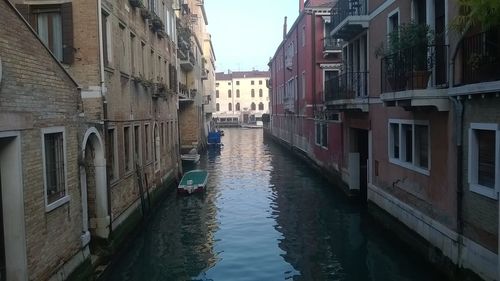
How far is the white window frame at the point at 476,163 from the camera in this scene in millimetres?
6984

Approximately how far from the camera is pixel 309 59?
26.4 m

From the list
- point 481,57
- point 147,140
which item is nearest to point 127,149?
point 147,140

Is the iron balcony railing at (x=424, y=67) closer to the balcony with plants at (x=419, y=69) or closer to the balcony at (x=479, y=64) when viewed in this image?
the balcony with plants at (x=419, y=69)

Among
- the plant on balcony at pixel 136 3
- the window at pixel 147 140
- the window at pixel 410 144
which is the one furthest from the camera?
the window at pixel 147 140

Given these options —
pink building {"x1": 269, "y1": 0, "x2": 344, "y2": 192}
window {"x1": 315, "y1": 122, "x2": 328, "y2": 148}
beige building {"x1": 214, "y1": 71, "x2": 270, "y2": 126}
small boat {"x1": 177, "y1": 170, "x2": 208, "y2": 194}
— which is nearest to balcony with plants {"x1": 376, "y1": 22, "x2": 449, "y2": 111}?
pink building {"x1": 269, "y1": 0, "x2": 344, "y2": 192}

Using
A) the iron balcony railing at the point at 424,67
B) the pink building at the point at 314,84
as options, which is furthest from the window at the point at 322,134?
the iron balcony railing at the point at 424,67

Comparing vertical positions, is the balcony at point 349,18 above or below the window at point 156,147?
above

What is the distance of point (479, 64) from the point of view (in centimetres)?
732

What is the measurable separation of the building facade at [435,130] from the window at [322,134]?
7610 millimetres

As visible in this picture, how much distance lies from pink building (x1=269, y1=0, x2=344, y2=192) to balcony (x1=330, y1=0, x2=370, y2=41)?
11.5 feet

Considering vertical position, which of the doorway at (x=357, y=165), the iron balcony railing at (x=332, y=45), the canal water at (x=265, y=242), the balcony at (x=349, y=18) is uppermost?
the iron balcony railing at (x=332, y=45)

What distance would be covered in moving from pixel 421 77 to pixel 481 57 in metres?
1.84

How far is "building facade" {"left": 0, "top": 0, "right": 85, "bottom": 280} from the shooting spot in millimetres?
6383

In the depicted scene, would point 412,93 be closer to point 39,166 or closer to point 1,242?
point 39,166
